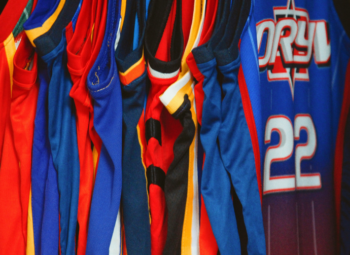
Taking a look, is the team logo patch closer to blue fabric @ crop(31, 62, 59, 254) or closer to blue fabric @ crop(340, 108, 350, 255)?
blue fabric @ crop(340, 108, 350, 255)

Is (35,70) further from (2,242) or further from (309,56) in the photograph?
(309,56)

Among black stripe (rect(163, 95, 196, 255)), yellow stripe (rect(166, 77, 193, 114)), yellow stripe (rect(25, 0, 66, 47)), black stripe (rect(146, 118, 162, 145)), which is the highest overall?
yellow stripe (rect(25, 0, 66, 47))

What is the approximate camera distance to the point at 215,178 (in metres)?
0.52

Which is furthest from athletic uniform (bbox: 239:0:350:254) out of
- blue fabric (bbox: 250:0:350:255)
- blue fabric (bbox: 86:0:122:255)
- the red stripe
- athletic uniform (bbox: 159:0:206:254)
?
blue fabric (bbox: 86:0:122:255)

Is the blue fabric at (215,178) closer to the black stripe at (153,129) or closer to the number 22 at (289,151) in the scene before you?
the black stripe at (153,129)

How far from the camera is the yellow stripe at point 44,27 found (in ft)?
1.64

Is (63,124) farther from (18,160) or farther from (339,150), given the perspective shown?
(339,150)

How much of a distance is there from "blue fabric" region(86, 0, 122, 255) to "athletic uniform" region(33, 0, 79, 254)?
1.8 inches

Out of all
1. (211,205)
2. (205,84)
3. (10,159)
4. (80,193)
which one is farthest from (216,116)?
(10,159)

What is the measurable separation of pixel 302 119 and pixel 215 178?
1.08 ft

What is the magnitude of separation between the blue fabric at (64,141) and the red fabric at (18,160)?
0.05 metres

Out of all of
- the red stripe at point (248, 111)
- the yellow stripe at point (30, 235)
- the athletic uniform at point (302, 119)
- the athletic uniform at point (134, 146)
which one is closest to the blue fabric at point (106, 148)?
the athletic uniform at point (134, 146)

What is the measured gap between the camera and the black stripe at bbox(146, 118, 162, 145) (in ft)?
1.79

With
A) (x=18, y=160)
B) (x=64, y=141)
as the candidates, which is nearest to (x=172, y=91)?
(x=64, y=141)
